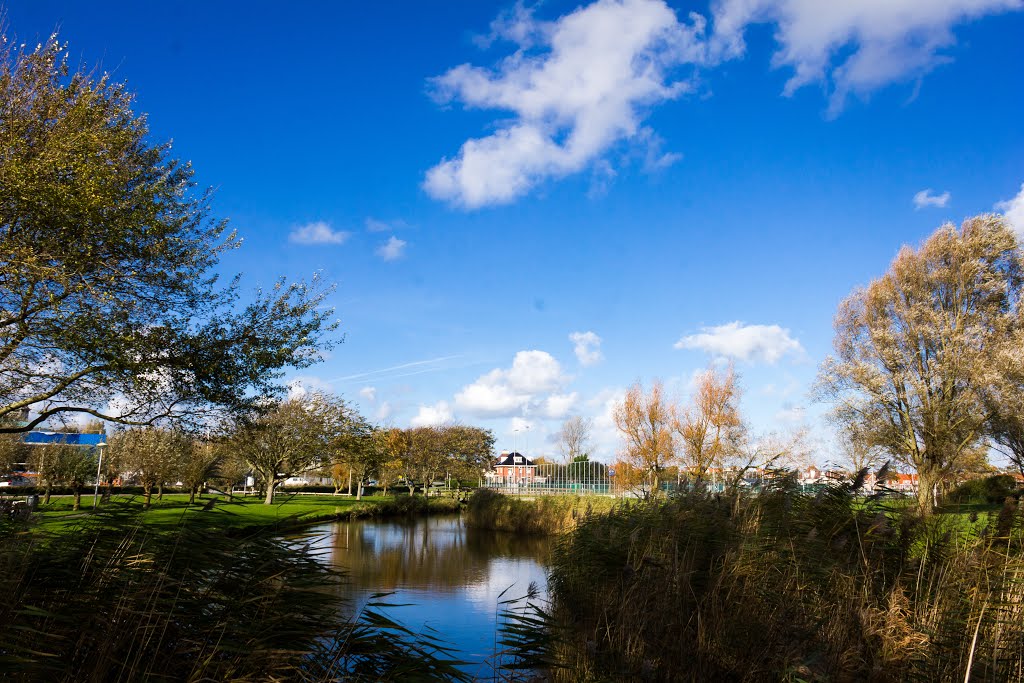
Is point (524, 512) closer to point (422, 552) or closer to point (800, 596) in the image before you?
point (422, 552)

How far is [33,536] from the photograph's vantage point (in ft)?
15.3

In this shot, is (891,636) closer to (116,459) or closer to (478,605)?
(478,605)

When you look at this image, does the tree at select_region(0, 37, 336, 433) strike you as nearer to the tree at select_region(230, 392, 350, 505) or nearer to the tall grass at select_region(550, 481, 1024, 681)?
the tall grass at select_region(550, 481, 1024, 681)

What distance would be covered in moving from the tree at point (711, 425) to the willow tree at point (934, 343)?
12056 mm

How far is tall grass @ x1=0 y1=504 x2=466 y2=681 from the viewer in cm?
394

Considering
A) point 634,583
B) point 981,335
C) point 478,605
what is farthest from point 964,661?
point 981,335

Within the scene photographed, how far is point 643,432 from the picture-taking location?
148 feet

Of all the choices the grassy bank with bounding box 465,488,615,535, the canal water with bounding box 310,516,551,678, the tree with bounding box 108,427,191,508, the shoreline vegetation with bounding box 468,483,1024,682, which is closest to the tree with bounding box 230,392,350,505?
the tree with bounding box 108,427,191,508

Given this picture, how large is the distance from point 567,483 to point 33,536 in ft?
144

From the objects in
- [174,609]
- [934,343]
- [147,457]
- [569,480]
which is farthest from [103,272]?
[569,480]

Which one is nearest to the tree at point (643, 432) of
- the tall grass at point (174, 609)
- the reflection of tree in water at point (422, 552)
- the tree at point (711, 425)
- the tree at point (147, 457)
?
the tree at point (711, 425)

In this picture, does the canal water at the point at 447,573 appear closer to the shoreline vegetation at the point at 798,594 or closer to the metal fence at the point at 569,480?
the shoreline vegetation at the point at 798,594

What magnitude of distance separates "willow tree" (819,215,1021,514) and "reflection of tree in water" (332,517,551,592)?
53.6ft

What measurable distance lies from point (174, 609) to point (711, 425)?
42507 millimetres
